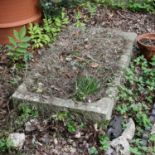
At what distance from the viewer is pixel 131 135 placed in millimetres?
3361

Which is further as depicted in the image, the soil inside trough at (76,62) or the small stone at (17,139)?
the soil inside trough at (76,62)

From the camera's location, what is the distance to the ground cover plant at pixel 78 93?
3221 mm

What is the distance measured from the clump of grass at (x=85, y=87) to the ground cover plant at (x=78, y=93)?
0.07 ft

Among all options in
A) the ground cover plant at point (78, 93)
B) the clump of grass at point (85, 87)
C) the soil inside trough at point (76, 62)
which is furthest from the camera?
the soil inside trough at point (76, 62)

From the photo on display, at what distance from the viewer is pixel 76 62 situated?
3.98 metres

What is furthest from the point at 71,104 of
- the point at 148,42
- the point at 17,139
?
the point at 148,42

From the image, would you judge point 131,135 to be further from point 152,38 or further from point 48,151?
point 152,38

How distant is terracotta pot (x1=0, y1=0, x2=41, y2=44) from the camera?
4.27m

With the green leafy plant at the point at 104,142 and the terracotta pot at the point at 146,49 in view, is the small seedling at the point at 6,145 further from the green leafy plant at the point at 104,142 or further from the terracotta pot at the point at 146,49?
the terracotta pot at the point at 146,49

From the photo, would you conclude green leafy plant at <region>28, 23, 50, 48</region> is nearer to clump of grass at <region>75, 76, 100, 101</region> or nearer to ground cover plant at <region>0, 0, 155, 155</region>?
ground cover plant at <region>0, 0, 155, 155</region>

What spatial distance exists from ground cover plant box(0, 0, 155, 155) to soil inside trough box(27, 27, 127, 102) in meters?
0.14

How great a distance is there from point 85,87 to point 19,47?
0.95 meters

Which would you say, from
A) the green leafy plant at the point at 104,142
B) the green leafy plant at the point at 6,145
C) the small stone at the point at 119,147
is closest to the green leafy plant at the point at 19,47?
the green leafy plant at the point at 6,145

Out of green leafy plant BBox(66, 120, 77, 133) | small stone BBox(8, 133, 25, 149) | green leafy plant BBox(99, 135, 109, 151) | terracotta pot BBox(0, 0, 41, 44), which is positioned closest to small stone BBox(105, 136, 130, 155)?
green leafy plant BBox(99, 135, 109, 151)
